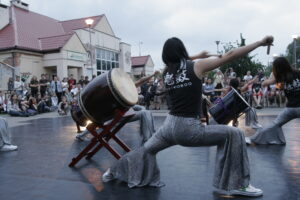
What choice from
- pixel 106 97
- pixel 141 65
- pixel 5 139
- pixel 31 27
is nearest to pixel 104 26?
pixel 31 27

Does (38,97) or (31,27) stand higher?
(31,27)

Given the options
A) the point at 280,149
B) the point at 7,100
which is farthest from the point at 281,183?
the point at 7,100

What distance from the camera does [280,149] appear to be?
583 cm

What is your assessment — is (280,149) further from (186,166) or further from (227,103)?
(186,166)

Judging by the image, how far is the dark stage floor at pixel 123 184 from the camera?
3.67 metres

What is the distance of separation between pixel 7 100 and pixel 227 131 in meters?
14.6

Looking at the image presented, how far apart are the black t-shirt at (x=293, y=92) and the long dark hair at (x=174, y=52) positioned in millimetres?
3093

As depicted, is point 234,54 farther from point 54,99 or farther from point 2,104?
point 54,99

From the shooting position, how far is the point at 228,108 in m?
5.30

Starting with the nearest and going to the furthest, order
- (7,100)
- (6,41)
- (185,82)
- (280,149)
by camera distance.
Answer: (185,82)
(280,149)
(7,100)
(6,41)

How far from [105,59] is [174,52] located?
2881 centimetres

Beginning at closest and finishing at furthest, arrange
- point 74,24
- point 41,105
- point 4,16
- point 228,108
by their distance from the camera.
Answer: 1. point 228,108
2. point 41,105
3. point 4,16
4. point 74,24

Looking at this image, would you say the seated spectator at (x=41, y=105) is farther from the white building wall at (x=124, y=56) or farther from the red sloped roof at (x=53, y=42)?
the white building wall at (x=124, y=56)

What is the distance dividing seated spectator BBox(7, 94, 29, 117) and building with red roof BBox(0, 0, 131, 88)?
5.86m
